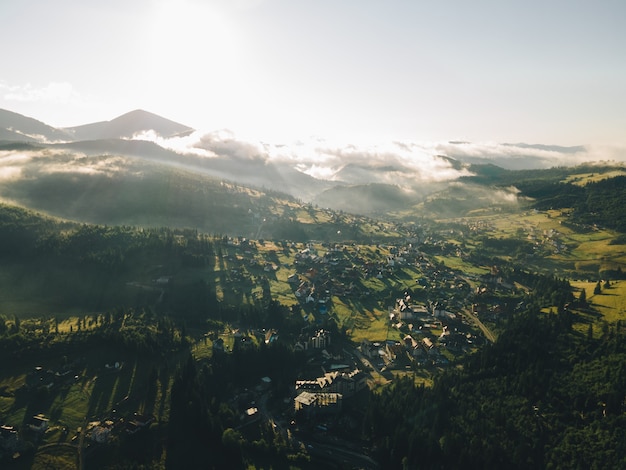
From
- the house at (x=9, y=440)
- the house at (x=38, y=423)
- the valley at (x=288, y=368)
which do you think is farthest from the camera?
the house at (x=38, y=423)

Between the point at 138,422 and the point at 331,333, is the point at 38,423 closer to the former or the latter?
the point at 138,422

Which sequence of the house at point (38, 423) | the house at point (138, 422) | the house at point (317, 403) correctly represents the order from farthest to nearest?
the house at point (317, 403)
the house at point (138, 422)
the house at point (38, 423)

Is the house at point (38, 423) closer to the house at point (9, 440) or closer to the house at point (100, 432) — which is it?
the house at point (9, 440)

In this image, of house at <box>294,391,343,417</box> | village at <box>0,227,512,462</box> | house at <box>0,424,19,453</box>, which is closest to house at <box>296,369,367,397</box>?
village at <box>0,227,512,462</box>

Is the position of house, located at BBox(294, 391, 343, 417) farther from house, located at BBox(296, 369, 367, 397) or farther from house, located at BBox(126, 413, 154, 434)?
house, located at BBox(126, 413, 154, 434)

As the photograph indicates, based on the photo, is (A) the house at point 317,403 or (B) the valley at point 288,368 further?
(A) the house at point 317,403

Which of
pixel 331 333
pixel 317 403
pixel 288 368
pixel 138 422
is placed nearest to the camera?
pixel 138 422

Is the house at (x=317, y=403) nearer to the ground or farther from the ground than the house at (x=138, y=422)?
farther from the ground

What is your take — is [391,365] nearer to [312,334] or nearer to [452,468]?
[312,334]

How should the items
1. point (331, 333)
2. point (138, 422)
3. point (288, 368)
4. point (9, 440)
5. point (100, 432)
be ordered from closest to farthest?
1. point (9, 440)
2. point (100, 432)
3. point (138, 422)
4. point (288, 368)
5. point (331, 333)

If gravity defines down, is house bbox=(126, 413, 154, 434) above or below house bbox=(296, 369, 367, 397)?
below

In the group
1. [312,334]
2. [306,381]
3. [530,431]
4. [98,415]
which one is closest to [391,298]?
[312,334]

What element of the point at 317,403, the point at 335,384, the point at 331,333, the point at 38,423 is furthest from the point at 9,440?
the point at 331,333

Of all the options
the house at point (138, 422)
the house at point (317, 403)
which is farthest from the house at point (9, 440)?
the house at point (317, 403)
